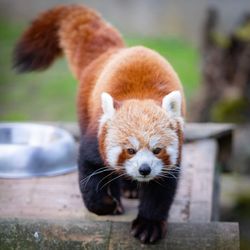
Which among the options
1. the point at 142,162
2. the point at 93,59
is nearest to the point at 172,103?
the point at 142,162

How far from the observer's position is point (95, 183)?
3.70 m

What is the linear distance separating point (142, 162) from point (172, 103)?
313 millimetres

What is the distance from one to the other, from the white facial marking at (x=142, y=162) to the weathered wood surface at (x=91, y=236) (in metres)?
0.32

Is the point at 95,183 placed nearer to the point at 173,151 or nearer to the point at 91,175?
the point at 91,175

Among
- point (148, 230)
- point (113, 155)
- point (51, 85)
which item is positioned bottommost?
point (51, 85)

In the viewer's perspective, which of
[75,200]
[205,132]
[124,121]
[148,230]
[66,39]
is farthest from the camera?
[205,132]

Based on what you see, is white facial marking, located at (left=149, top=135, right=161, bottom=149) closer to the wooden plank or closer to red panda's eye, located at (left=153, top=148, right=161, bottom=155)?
red panda's eye, located at (left=153, top=148, right=161, bottom=155)

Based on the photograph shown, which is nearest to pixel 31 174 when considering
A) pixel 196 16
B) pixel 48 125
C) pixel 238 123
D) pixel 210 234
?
pixel 48 125

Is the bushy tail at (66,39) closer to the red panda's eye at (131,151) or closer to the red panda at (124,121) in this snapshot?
the red panda at (124,121)

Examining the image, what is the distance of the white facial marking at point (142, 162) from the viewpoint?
319cm

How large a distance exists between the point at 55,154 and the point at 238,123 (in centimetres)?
254

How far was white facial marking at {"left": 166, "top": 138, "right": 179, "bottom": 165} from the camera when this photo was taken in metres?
3.28

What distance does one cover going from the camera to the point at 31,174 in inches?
175

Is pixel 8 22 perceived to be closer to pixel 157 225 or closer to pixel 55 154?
pixel 55 154
